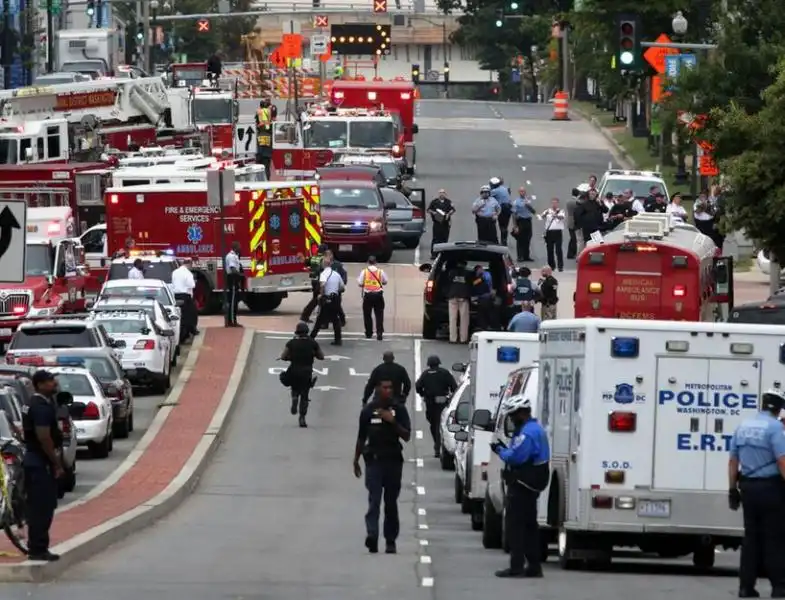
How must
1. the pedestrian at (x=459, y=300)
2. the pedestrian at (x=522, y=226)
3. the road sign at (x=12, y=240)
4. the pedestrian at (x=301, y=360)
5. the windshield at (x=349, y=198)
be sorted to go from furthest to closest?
the pedestrian at (x=522, y=226)
the windshield at (x=349, y=198)
the pedestrian at (x=459, y=300)
the pedestrian at (x=301, y=360)
the road sign at (x=12, y=240)

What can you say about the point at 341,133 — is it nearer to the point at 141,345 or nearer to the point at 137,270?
the point at 137,270

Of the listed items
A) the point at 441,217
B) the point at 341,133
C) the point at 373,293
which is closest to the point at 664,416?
the point at 373,293

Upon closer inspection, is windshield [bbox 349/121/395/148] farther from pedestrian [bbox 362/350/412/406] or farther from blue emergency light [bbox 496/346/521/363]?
blue emergency light [bbox 496/346/521/363]

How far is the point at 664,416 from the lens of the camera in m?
18.6

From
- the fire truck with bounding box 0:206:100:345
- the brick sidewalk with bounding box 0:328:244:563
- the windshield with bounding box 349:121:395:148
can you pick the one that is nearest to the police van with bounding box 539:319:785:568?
the brick sidewalk with bounding box 0:328:244:563

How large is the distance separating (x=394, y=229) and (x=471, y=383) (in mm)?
30571

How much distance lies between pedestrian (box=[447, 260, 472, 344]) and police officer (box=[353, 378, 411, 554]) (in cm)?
2046

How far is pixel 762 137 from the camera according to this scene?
38.5 metres

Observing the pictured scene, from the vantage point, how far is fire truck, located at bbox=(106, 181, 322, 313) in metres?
45.2

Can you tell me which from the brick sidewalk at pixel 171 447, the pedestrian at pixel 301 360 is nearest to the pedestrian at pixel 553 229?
the brick sidewalk at pixel 171 447

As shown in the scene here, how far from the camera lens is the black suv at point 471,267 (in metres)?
41.8

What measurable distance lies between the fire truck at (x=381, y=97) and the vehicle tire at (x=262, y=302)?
1007 inches

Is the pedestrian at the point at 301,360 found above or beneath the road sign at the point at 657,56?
beneath

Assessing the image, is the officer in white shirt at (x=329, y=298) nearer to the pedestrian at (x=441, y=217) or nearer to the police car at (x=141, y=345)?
the police car at (x=141, y=345)
